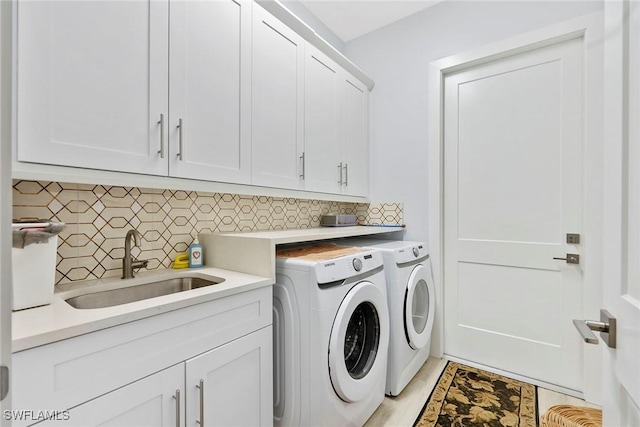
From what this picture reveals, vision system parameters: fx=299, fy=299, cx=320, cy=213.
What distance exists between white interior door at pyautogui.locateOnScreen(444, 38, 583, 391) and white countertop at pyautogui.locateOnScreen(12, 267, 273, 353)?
174 centimetres

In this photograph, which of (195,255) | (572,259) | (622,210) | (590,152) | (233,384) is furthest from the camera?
(572,259)

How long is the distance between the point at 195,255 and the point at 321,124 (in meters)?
1.28

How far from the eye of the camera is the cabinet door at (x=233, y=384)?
1.08 metres

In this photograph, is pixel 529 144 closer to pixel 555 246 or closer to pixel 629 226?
pixel 555 246

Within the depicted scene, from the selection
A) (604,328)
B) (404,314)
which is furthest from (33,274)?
(404,314)

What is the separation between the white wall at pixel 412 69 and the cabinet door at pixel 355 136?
4.1 inches

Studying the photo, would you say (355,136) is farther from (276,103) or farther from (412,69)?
(276,103)

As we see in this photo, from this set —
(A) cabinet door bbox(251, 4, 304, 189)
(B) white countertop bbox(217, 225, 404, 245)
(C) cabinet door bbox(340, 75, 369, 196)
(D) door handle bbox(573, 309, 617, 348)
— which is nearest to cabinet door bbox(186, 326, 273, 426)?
(B) white countertop bbox(217, 225, 404, 245)

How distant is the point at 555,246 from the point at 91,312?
99.5 inches

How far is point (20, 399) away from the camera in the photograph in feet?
2.34

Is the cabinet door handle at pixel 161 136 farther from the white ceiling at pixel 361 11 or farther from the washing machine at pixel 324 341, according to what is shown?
the white ceiling at pixel 361 11

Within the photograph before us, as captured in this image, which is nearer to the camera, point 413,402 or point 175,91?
point 175,91

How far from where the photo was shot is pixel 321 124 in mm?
2225

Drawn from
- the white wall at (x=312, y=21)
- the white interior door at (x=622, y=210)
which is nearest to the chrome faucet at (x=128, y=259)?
the white interior door at (x=622, y=210)
